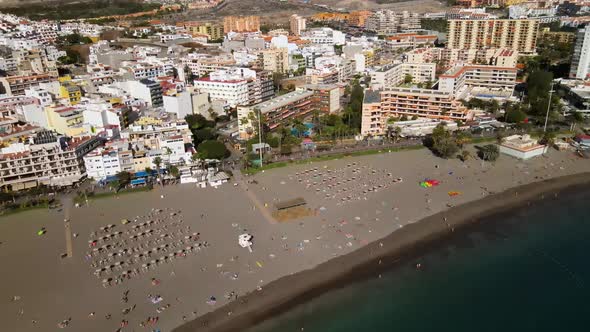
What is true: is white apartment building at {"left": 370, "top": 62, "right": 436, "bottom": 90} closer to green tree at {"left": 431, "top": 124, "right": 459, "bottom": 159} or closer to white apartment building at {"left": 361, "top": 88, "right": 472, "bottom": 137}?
white apartment building at {"left": 361, "top": 88, "right": 472, "bottom": 137}

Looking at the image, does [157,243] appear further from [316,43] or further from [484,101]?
[316,43]

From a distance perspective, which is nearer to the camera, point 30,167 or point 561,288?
point 561,288

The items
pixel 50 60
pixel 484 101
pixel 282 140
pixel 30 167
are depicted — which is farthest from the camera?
pixel 50 60

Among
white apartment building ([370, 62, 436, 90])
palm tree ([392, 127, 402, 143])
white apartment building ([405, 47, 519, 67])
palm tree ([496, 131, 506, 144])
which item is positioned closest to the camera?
palm tree ([496, 131, 506, 144])

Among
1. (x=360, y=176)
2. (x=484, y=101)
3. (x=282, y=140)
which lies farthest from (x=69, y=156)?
(x=484, y=101)

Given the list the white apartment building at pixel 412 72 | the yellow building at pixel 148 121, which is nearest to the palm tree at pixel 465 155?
the white apartment building at pixel 412 72

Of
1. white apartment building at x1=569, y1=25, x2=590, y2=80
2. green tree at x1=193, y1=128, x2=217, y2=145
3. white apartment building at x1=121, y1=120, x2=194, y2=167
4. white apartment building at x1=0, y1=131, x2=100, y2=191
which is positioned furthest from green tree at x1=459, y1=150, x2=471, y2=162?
white apartment building at x1=0, y1=131, x2=100, y2=191
